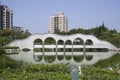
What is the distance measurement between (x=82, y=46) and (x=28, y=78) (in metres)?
56.7

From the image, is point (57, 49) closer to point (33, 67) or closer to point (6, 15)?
point (6, 15)

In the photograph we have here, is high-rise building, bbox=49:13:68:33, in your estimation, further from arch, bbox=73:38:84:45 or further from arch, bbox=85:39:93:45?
arch, bbox=85:39:93:45

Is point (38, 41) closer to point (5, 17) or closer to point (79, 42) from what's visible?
point (79, 42)

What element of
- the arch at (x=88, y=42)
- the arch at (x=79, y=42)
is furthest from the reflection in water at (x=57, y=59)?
the arch at (x=79, y=42)

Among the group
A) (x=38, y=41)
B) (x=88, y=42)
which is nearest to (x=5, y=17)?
(x=38, y=41)

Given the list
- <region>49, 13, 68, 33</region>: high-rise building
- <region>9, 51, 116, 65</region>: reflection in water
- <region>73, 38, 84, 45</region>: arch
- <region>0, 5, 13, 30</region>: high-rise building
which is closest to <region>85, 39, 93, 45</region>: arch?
<region>73, 38, 84, 45</region>: arch

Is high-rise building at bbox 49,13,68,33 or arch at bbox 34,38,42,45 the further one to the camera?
high-rise building at bbox 49,13,68,33

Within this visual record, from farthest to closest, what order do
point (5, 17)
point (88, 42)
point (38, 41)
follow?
1. point (5, 17)
2. point (38, 41)
3. point (88, 42)

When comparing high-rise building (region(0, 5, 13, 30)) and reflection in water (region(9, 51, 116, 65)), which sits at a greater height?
high-rise building (region(0, 5, 13, 30))

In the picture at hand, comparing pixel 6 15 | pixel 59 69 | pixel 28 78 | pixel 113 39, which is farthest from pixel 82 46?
pixel 28 78

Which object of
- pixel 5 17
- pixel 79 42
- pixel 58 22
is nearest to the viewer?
pixel 79 42

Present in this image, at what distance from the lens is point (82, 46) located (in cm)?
6456

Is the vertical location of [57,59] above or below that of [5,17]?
below

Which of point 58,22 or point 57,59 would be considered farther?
point 58,22
